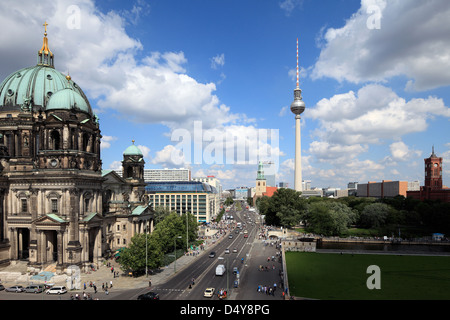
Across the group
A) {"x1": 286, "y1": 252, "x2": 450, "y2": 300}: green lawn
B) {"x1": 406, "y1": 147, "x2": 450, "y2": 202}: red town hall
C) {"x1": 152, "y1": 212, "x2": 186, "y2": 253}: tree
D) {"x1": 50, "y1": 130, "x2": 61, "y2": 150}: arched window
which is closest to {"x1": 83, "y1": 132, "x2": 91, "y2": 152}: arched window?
{"x1": 50, "y1": 130, "x2": 61, "y2": 150}: arched window

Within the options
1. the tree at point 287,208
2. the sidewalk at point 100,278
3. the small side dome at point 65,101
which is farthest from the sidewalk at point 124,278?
the tree at point 287,208

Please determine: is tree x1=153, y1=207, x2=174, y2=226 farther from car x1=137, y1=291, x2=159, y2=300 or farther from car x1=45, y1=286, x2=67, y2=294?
car x1=137, y1=291, x2=159, y2=300

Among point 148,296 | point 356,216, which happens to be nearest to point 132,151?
point 148,296

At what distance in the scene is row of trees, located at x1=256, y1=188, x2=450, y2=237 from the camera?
368ft

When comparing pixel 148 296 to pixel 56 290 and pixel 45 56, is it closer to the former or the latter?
pixel 56 290

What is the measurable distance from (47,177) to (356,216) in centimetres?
12112

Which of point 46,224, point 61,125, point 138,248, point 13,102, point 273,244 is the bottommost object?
point 273,244

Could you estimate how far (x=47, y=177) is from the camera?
62469mm

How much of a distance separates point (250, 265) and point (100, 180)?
135ft

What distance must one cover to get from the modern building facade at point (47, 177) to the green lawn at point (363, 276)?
45.7m

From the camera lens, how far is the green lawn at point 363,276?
49.7 meters

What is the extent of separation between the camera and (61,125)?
64.2 m

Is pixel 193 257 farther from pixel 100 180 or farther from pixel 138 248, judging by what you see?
pixel 100 180
